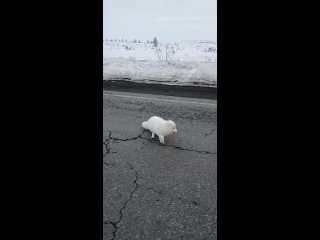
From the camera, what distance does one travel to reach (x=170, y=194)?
2951 millimetres

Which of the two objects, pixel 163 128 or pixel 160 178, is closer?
pixel 160 178

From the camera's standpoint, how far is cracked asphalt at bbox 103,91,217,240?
8.18 feet

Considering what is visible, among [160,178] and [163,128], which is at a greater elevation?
[163,128]

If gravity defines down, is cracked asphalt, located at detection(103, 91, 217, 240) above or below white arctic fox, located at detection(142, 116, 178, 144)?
below

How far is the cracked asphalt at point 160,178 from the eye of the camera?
8.18 feet

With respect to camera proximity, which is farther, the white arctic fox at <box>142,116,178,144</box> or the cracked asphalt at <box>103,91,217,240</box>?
the white arctic fox at <box>142,116,178,144</box>

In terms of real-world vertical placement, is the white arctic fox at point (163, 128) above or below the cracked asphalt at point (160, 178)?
above

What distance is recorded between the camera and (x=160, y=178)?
10.6 feet

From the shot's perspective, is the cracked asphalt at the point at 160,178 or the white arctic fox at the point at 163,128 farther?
the white arctic fox at the point at 163,128
